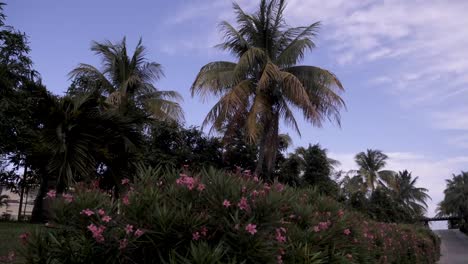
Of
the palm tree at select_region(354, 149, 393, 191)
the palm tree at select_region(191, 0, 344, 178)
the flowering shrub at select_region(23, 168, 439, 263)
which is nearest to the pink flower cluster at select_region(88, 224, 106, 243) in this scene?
the flowering shrub at select_region(23, 168, 439, 263)

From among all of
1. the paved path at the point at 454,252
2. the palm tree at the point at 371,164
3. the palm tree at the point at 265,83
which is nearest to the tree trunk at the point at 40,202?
the palm tree at the point at 265,83

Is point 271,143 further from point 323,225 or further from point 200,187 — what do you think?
point 200,187

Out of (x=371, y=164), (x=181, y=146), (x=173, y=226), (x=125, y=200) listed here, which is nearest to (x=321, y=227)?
(x=173, y=226)

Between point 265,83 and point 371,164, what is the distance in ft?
138

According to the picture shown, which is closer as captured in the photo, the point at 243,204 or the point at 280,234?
the point at 243,204

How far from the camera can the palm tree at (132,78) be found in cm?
2234

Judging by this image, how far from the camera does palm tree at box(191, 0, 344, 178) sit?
17734 mm

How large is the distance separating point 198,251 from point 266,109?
1506 centimetres

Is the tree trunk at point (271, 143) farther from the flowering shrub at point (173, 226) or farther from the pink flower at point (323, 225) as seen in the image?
the flowering shrub at point (173, 226)

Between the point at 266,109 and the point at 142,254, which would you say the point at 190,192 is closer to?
the point at 142,254

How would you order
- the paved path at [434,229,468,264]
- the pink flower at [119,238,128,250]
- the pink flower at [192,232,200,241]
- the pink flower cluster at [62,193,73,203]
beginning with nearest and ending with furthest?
the pink flower at [119,238,128,250] → the pink flower at [192,232,200,241] → the pink flower cluster at [62,193,73,203] → the paved path at [434,229,468,264]

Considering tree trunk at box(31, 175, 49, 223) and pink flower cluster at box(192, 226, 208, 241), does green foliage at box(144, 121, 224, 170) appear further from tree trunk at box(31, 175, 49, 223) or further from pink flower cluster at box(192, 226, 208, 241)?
pink flower cluster at box(192, 226, 208, 241)

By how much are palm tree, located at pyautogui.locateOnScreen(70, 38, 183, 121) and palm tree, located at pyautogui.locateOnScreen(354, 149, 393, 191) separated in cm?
3702

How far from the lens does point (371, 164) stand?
5619cm
